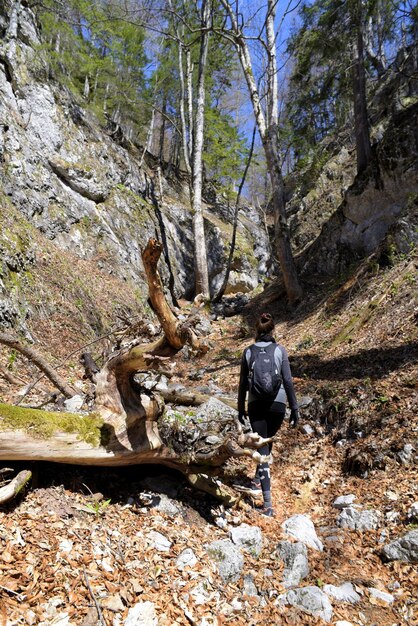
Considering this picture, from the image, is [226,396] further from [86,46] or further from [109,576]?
[86,46]

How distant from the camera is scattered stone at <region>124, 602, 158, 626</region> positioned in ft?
7.56

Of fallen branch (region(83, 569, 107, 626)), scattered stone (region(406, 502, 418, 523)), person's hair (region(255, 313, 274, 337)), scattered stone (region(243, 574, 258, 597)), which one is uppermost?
person's hair (region(255, 313, 274, 337))

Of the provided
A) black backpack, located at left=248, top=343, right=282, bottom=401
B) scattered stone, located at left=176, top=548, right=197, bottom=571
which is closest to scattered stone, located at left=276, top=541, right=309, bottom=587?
scattered stone, located at left=176, top=548, right=197, bottom=571

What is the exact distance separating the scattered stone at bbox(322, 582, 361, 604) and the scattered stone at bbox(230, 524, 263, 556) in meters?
0.64

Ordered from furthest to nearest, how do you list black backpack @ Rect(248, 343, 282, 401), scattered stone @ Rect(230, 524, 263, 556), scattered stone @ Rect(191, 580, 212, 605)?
black backpack @ Rect(248, 343, 282, 401)
scattered stone @ Rect(230, 524, 263, 556)
scattered stone @ Rect(191, 580, 212, 605)

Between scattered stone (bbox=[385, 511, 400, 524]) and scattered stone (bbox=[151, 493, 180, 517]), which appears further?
scattered stone (bbox=[385, 511, 400, 524])

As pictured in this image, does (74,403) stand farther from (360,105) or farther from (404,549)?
(360,105)

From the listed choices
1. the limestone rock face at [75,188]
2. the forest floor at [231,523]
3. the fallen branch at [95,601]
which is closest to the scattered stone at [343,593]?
the forest floor at [231,523]

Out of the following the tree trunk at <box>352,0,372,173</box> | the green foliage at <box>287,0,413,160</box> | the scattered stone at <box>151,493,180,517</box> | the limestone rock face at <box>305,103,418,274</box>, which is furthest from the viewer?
the tree trunk at <box>352,0,372,173</box>

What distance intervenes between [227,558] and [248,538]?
38 cm

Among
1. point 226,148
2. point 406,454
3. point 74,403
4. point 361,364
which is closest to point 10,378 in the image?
point 74,403

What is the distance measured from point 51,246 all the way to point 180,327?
973 centimetres

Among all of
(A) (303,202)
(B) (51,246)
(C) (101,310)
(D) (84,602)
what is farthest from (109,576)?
(A) (303,202)

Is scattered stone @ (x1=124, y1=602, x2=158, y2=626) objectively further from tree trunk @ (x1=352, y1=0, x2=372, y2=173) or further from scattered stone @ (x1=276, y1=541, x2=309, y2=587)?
tree trunk @ (x1=352, y1=0, x2=372, y2=173)
